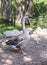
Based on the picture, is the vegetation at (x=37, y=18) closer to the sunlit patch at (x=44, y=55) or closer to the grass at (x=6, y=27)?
the grass at (x=6, y=27)

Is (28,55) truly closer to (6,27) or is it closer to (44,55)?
(44,55)

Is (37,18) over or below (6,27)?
over

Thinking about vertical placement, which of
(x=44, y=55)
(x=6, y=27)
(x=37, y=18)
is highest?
(x=37, y=18)

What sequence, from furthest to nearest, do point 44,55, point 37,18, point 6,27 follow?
point 37,18 → point 6,27 → point 44,55

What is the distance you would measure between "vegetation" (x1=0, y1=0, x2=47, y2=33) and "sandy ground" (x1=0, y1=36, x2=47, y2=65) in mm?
2476

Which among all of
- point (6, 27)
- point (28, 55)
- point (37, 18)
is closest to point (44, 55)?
point (28, 55)

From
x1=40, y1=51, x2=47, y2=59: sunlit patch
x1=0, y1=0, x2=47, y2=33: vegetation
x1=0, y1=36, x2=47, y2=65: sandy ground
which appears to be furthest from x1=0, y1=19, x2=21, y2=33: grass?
x1=40, y1=51, x2=47, y2=59: sunlit patch

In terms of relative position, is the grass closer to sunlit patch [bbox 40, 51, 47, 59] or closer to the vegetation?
the vegetation

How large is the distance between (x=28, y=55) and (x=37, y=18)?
4.26 meters

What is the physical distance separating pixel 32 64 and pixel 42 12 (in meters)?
5.29

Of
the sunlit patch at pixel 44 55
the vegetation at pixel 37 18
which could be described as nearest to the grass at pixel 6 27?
the vegetation at pixel 37 18

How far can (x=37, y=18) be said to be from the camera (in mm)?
9820

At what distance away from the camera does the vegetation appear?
903 cm

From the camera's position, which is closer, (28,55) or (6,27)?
(28,55)
